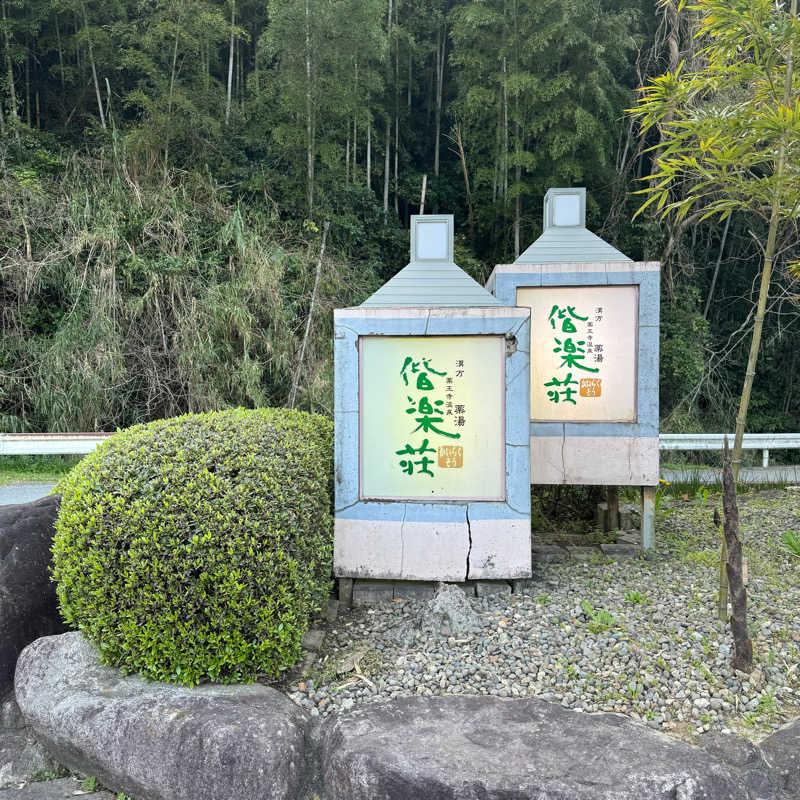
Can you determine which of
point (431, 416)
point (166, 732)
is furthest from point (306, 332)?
point (166, 732)

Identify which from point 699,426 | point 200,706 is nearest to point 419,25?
point 699,426

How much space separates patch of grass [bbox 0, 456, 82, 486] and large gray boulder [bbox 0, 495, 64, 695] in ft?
9.69

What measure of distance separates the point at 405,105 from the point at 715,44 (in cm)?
1055

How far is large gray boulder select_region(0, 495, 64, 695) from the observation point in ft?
8.68

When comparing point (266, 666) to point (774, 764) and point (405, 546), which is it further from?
point (774, 764)

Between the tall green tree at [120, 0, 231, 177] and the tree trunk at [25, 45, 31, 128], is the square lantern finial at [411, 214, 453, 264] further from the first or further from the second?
the tree trunk at [25, 45, 31, 128]

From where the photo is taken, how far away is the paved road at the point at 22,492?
456 cm

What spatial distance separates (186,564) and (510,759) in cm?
121


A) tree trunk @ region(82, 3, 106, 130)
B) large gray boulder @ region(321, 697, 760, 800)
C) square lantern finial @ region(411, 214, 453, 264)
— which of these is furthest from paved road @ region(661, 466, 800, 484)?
tree trunk @ region(82, 3, 106, 130)

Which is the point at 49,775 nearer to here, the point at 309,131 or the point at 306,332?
the point at 306,332

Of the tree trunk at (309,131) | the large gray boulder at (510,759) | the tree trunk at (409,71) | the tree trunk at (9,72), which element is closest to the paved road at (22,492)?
the large gray boulder at (510,759)

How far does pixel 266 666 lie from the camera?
2.32m

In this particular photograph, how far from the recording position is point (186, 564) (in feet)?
7.20

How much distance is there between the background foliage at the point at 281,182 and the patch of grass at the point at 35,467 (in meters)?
0.64
